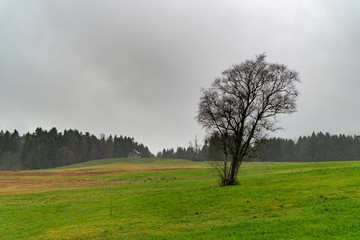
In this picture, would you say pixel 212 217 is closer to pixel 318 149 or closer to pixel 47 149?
pixel 47 149

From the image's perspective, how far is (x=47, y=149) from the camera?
151375 mm

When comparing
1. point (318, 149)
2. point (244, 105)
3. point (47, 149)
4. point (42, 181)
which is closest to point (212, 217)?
point (244, 105)

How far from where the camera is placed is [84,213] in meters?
24.0

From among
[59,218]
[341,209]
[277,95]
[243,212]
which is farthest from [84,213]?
[277,95]

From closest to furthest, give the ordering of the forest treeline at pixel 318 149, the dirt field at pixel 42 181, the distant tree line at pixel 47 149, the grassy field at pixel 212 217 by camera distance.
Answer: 1. the grassy field at pixel 212 217
2. the dirt field at pixel 42 181
3. the distant tree line at pixel 47 149
4. the forest treeline at pixel 318 149

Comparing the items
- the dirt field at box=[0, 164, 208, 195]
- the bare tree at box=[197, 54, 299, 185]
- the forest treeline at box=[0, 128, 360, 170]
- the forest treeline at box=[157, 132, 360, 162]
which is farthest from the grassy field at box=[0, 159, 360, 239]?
the forest treeline at box=[157, 132, 360, 162]

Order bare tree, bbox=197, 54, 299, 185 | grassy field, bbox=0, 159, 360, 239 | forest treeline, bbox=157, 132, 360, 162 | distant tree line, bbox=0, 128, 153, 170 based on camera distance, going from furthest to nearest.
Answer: forest treeline, bbox=157, 132, 360, 162 < distant tree line, bbox=0, 128, 153, 170 < bare tree, bbox=197, 54, 299, 185 < grassy field, bbox=0, 159, 360, 239

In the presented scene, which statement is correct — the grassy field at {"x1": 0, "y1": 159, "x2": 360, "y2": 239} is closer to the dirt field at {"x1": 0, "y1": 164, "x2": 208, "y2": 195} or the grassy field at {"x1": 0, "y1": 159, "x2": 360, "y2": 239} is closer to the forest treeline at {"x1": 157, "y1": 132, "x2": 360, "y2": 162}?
the dirt field at {"x1": 0, "y1": 164, "x2": 208, "y2": 195}

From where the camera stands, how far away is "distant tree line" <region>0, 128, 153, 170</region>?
477 feet

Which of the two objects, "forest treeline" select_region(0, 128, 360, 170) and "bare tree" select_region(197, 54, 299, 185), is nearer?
"bare tree" select_region(197, 54, 299, 185)

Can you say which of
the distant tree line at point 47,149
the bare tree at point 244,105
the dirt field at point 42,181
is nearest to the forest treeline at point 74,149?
the distant tree line at point 47,149

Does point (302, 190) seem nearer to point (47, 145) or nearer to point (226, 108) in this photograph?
point (226, 108)

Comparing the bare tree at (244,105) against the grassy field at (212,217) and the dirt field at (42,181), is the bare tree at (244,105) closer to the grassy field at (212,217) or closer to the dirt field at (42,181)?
the grassy field at (212,217)

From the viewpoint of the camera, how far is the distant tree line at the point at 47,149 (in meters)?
146
